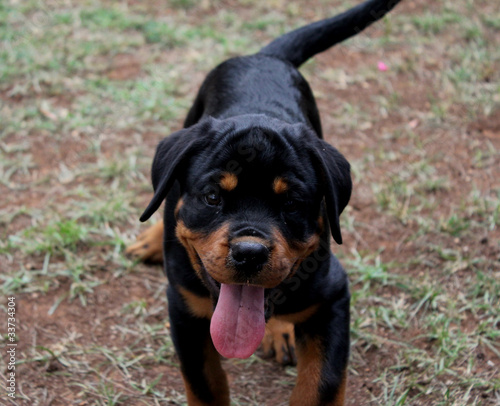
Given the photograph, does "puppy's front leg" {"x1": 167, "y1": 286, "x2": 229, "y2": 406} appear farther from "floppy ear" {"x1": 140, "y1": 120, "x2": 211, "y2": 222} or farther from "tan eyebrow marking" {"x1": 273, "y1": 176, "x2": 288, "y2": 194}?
"tan eyebrow marking" {"x1": 273, "y1": 176, "x2": 288, "y2": 194}

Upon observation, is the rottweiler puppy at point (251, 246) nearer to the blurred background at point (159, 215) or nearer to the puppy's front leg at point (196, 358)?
the puppy's front leg at point (196, 358)

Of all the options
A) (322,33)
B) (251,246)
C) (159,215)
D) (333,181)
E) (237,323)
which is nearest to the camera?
(251,246)

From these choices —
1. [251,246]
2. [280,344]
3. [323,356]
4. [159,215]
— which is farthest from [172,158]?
[159,215]

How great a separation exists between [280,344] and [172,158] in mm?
1268

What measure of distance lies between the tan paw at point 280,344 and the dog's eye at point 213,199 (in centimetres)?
100

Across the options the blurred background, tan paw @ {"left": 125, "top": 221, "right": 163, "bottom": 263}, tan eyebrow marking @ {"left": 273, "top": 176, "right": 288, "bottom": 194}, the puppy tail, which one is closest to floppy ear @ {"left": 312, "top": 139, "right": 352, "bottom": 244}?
tan eyebrow marking @ {"left": 273, "top": 176, "right": 288, "bottom": 194}

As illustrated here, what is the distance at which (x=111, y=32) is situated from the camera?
712 centimetres

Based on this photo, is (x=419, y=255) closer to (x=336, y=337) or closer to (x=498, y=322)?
(x=498, y=322)

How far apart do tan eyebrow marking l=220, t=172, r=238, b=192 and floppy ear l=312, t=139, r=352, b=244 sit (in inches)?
14.9

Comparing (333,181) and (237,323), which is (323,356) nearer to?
(237,323)

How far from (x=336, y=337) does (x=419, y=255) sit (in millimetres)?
1449

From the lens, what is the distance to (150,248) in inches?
175

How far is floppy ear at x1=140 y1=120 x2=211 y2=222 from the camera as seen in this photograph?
3014mm

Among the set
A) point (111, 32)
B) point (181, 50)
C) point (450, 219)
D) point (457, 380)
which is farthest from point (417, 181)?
point (111, 32)
